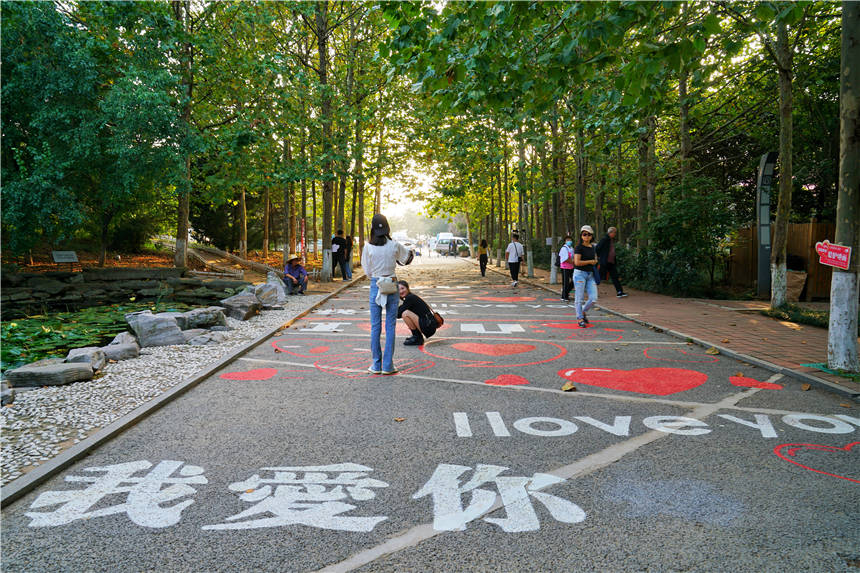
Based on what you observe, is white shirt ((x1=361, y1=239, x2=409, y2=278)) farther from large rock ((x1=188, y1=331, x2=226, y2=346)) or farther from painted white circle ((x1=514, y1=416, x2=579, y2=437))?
large rock ((x1=188, y1=331, x2=226, y2=346))

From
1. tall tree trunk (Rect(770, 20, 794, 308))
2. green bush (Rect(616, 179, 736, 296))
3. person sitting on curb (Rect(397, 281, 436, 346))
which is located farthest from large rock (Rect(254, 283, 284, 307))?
tall tree trunk (Rect(770, 20, 794, 308))

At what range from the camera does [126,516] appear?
337 centimetres

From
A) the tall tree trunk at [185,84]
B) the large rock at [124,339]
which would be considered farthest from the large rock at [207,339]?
the tall tree trunk at [185,84]

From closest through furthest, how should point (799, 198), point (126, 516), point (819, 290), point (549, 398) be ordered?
point (126, 516) < point (549, 398) < point (819, 290) < point (799, 198)

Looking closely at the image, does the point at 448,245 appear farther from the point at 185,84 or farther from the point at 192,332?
the point at 192,332

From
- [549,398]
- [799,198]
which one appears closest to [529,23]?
[549,398]

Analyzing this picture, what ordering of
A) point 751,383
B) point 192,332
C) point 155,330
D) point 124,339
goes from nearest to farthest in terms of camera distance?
point 751,383, point 124,339, point 155,330, point 192,332

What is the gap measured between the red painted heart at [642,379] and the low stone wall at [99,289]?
487 inches

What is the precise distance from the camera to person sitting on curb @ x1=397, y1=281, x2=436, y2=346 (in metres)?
9.38

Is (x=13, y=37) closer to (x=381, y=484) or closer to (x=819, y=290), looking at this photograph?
(x=381, y=484)

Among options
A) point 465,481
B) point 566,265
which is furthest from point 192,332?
point 566,265

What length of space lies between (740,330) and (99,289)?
58.0 ft

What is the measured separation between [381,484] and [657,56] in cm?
484

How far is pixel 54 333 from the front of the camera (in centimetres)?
A: 1081
